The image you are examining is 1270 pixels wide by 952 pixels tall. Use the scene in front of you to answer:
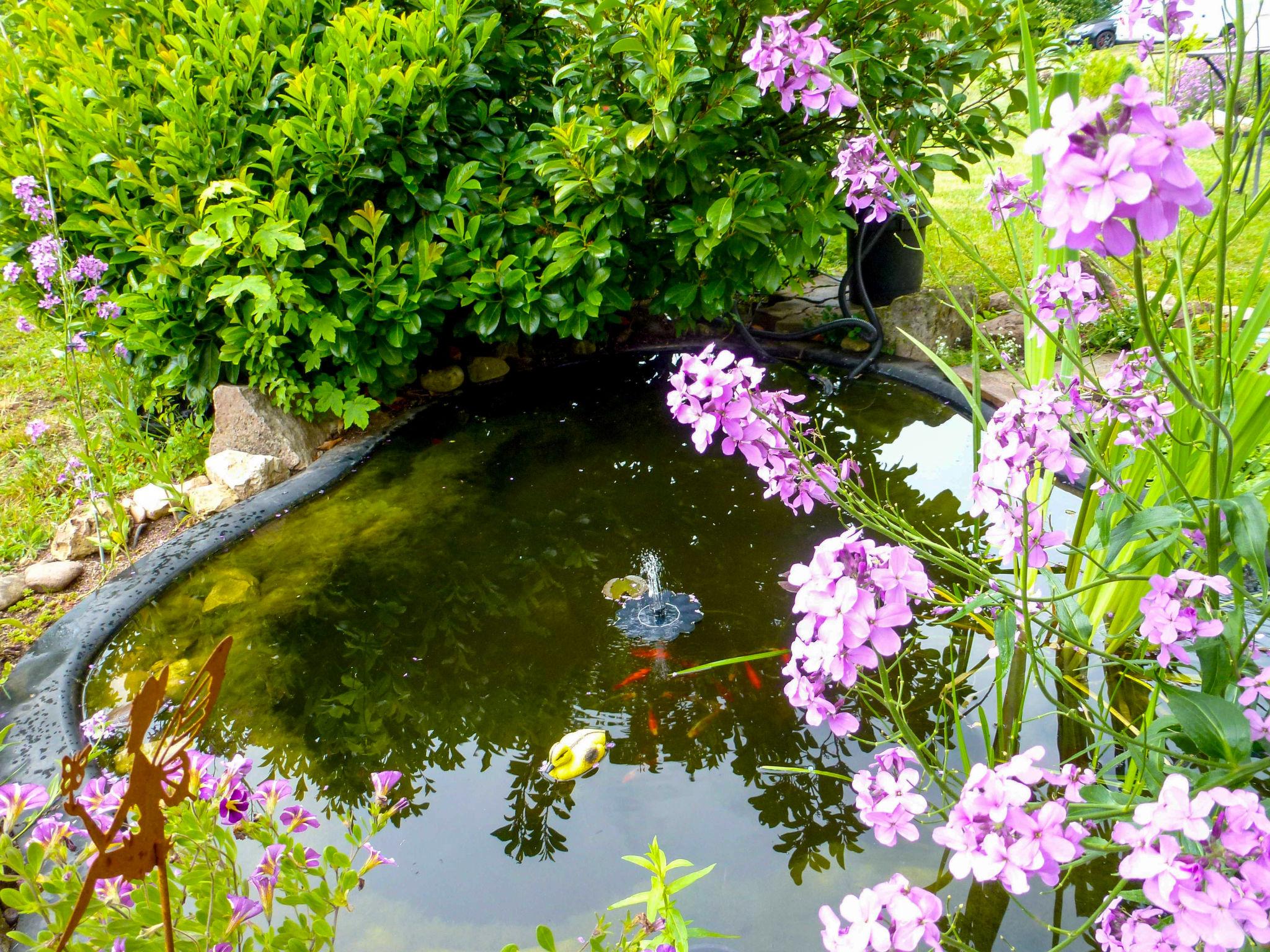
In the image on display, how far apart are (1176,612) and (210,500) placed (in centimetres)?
264

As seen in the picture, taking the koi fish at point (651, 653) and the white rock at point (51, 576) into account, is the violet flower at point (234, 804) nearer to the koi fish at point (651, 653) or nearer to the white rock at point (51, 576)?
the koi fish at point (651, 653)

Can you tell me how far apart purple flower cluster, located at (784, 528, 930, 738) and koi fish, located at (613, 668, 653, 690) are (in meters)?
0.98

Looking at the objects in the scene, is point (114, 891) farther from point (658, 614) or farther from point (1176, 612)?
point (658, 614)

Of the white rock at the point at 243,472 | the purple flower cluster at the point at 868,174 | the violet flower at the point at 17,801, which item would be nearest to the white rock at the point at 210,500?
the white rock at the point at 243,472

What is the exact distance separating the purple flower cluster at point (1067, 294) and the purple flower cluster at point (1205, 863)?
82cm

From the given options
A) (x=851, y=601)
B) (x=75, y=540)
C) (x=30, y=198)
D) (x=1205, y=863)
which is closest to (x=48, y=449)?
(x=75, y=540)

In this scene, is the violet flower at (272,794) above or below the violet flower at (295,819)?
above

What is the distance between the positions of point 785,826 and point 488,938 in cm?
56

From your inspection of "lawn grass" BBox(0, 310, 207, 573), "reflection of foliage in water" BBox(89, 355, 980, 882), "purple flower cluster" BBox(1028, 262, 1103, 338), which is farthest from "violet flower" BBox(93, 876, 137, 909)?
"lawn grass" BBox(0, 310, 207, 573)

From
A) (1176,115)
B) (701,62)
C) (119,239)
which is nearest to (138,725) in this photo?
(1176,115)

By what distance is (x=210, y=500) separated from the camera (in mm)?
2680

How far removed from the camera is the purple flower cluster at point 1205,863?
2.20 feet

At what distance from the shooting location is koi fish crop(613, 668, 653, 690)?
6.13 feet

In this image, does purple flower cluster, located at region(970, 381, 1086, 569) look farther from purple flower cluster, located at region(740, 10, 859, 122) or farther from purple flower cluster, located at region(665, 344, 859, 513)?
purple flower cluster, located at region(740, 10, 859, 122)
